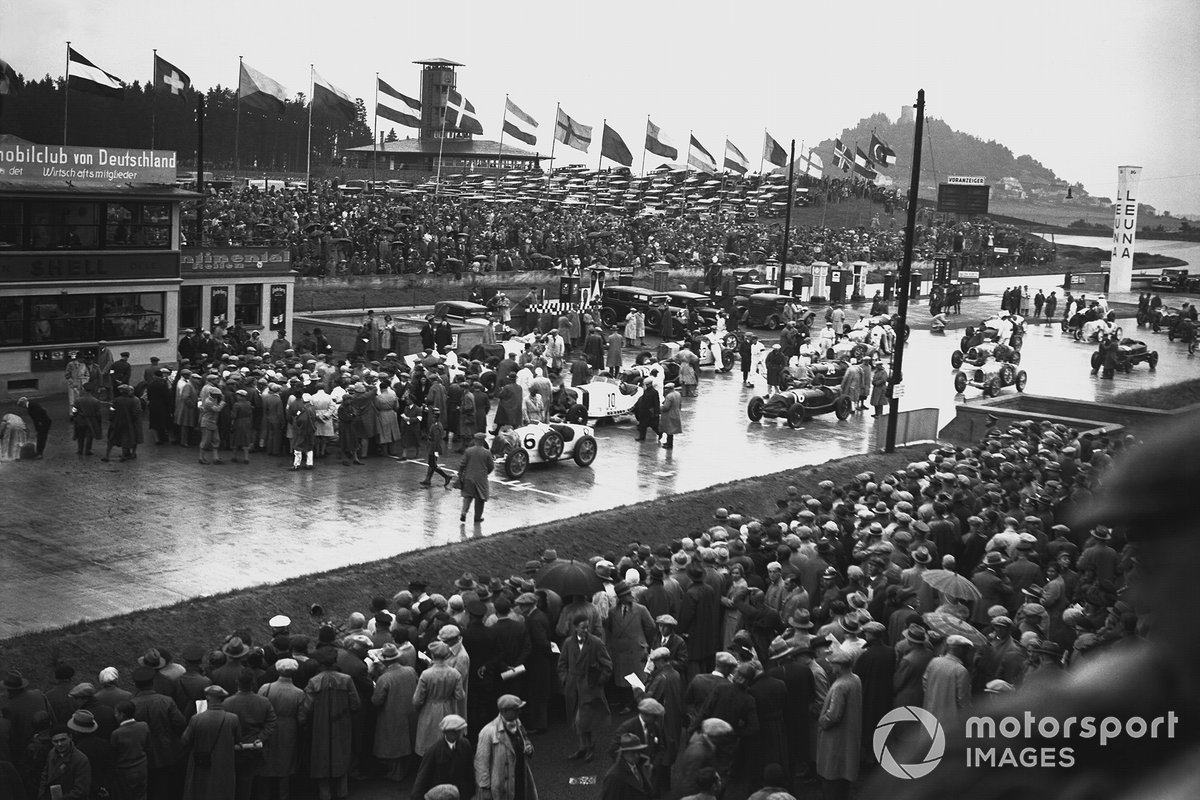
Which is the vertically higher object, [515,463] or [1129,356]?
[1129,356]

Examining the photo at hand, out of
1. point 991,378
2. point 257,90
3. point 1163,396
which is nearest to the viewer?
point 991,378

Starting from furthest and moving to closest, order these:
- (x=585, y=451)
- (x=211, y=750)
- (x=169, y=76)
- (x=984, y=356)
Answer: (x=169, y=76)
(x=984, y=356)
(x=585, y=451)
(x=211, y=750)

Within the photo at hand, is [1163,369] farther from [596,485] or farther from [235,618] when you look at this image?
[235,618]

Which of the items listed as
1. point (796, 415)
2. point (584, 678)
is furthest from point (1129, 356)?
point (584, 678)

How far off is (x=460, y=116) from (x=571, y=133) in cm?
992

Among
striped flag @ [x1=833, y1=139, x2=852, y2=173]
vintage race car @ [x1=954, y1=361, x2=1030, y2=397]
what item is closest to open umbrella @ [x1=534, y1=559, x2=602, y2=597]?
vintage race car @ [x1=954, y1=361, x2=1030, y2=397]

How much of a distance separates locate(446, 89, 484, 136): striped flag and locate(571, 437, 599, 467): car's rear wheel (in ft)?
112

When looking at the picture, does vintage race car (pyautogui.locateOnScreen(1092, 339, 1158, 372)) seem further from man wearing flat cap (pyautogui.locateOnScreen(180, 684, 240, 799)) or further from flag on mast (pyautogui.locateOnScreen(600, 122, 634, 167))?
man wearing flat cap (pyautogui.locateOnScreen(180, 684, 240, 799))

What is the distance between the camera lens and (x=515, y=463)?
23203 mm

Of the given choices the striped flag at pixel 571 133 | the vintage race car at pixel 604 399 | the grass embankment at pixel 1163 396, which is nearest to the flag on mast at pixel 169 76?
the vintage race car at pixel 604 399

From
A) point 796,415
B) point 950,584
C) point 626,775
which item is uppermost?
point 950,584

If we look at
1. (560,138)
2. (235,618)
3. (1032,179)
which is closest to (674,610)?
(235,618)

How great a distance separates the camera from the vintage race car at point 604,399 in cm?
2780

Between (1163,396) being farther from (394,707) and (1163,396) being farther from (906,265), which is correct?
(394,707)
